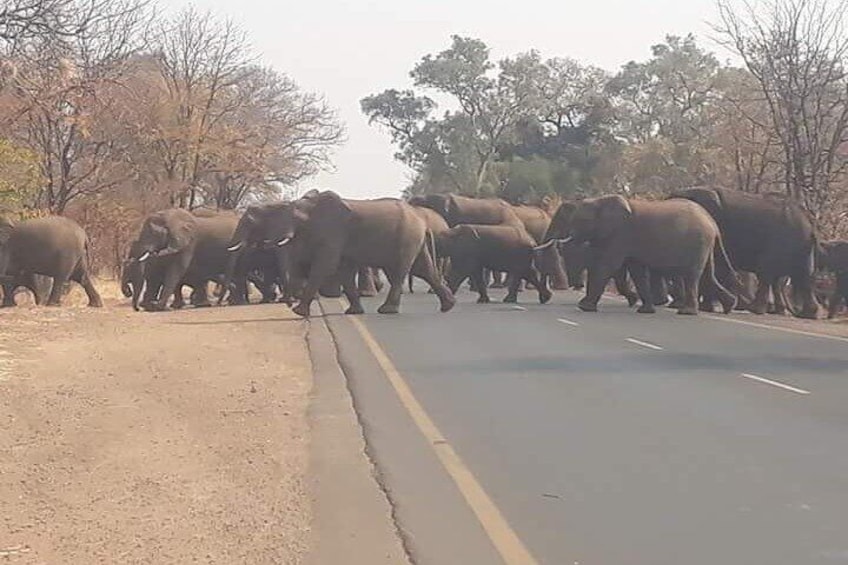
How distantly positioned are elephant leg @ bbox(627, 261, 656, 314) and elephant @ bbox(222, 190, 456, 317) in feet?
13.0

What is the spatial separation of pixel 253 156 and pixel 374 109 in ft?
153

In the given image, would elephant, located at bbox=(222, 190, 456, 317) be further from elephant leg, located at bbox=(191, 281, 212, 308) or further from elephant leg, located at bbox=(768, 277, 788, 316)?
elephant leg, located at bbox=(768, 277, 788, 316)

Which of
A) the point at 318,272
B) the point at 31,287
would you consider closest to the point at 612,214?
the point at 318,272

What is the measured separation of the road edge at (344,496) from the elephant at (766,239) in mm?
17963

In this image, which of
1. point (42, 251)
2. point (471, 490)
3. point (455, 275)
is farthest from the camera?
point (455, 275)

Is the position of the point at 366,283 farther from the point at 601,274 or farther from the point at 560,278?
the point at 601,274

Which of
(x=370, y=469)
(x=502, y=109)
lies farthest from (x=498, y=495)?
(x=502, y=109)

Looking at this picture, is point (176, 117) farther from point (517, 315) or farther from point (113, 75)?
point (517, 315)

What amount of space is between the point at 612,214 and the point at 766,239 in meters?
3.60

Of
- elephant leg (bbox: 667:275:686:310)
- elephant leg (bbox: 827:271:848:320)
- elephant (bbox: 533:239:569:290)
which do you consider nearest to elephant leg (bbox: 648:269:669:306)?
elephant leg (bbox: 667:275:686:310)

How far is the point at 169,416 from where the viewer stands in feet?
44.6

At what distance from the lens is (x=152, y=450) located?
11656mm

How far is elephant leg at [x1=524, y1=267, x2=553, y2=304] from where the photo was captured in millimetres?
35531

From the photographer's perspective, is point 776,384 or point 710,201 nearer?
point 776,384
